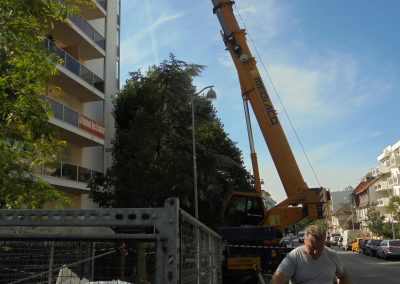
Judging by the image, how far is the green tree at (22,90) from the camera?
5734mm

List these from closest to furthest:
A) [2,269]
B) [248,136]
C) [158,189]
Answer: [2,269] < [248,136] < [158,189]

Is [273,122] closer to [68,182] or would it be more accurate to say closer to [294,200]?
[294,200]

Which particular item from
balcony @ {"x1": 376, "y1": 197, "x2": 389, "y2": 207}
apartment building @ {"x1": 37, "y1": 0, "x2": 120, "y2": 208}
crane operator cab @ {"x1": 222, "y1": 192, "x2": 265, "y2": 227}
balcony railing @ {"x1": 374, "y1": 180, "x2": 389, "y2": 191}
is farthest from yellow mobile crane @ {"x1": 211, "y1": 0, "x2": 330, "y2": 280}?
balcony railing @ {"x1": 374, "y1": 180, "x2": 389, "y2": 191}

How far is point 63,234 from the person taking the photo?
2.87 meters

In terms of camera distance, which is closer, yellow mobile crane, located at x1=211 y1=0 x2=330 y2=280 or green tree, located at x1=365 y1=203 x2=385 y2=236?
yellow mobile crane, located at x1=211 y1=0 x2=330 y2=280

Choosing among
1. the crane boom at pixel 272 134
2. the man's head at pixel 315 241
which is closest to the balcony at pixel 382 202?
the crane boom at pixel 272 134

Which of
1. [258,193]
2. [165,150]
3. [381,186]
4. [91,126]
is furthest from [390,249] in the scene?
[381,186]

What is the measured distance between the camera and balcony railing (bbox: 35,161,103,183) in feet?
80.1

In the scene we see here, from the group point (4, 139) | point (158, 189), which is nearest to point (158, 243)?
point (4, 139)

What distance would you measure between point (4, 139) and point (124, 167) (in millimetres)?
17848

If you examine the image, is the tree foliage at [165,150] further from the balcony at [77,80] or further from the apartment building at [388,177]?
the apartment building at [388,177]

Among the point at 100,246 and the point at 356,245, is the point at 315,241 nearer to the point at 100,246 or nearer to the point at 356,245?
the point at 100,246

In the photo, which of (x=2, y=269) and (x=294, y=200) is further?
(x=294, y=200)

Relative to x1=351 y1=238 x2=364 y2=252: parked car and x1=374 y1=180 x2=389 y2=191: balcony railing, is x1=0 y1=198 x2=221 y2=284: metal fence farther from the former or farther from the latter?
x1=374 y1=180 x2=389 y2=191: balcony railing
